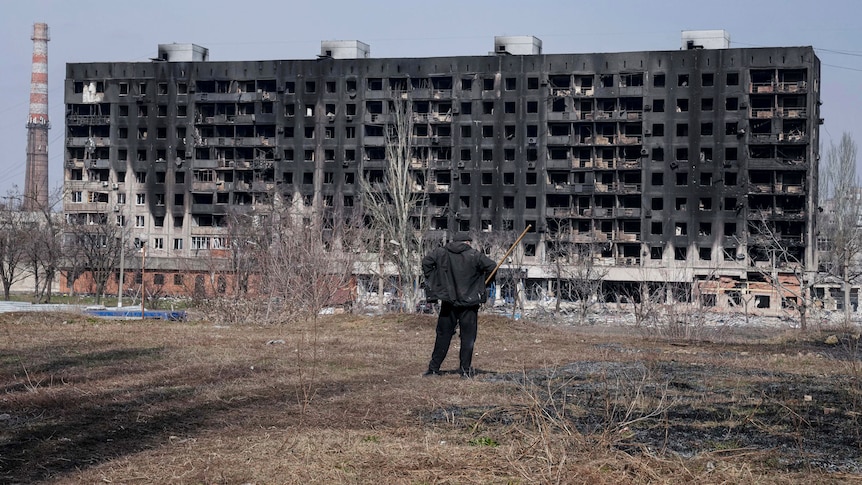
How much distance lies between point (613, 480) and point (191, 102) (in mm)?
85446

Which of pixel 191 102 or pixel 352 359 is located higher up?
pixel 191 102

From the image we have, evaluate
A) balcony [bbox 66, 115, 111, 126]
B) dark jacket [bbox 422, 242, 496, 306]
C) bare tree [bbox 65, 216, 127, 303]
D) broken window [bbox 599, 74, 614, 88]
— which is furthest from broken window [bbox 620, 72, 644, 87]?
dark jacket [bbox 422, 242, 496, 306]

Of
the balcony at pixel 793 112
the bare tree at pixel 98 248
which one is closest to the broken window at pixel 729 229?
the balcony at pixel 793 112

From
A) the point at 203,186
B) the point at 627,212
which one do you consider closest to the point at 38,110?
the point at 203,186

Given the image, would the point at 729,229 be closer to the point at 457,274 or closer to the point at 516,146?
the point at 516,146

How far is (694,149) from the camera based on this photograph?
78625 mm

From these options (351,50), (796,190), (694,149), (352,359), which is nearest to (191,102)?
(351,50)

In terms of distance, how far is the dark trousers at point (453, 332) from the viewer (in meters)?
12.7

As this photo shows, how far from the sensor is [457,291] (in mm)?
12633

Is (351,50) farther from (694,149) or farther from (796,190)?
(796,190)

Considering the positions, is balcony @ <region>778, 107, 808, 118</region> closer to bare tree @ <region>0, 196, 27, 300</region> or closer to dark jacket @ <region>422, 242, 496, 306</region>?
bare tree @ <region>0, 196, 27, 300</region>

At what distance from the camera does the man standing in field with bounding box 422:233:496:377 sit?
1266 centimetres

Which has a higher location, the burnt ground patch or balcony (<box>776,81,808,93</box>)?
balcony (<box>776,81,808,93</box>)

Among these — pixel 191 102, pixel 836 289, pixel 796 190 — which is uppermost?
pixel 191 102
